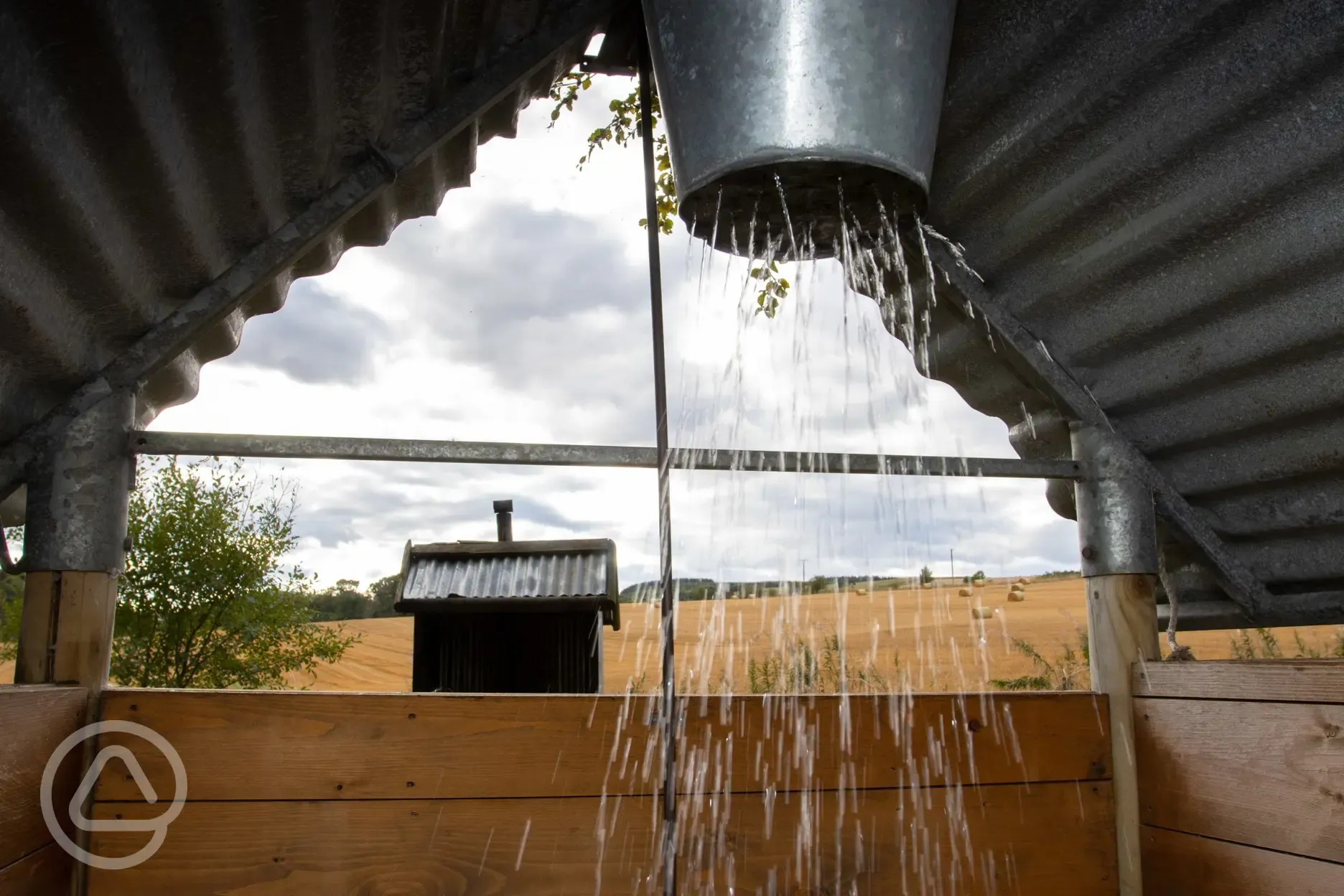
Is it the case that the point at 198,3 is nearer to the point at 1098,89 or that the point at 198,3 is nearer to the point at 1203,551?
the point at 1098,89

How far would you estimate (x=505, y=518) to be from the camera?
6.00 metres

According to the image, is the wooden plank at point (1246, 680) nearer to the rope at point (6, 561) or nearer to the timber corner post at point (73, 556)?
the timber corner post at point (73, 556)

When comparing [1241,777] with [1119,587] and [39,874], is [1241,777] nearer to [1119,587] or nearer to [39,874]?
[1119,587]

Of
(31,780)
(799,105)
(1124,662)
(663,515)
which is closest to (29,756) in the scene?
(31,780)

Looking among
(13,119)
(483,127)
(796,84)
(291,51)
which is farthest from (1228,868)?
(13,119)

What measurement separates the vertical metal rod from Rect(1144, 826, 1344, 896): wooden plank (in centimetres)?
106

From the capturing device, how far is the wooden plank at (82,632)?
5.70 ft

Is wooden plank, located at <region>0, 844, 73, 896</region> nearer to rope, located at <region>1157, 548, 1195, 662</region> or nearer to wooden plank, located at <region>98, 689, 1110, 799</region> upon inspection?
wooden plank, located at <region>98, 689, 1110, 799</region>

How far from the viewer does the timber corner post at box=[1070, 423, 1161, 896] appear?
82.4 inches

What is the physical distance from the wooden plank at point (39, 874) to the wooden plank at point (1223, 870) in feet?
6.91

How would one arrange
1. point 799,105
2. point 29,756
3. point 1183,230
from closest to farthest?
point 799,105 → point 29,756 → point 1183,230

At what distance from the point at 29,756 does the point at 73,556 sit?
0.37 meters
